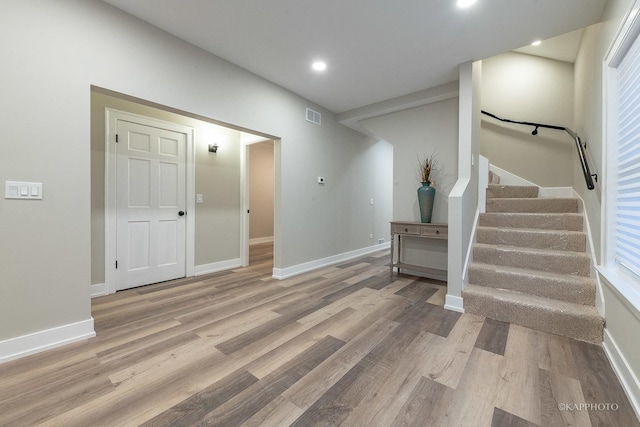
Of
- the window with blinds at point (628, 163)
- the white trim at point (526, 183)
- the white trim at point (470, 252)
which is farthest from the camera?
the white trim at point (526, 183)

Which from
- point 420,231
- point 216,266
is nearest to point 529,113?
point 420,231

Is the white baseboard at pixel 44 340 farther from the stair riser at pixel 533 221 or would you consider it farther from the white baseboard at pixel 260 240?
the white baseboard at pixel 260 240

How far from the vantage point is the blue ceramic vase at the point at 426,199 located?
356cm

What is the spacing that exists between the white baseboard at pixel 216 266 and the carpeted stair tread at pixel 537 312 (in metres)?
3.36

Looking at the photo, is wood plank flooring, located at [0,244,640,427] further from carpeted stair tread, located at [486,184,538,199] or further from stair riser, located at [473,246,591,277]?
carpeted stair tread, located at [486,184,538,199]

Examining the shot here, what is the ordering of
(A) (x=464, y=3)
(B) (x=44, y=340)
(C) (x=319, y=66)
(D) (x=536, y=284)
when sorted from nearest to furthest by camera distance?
1. (B) (x=44, y=340)
2. (A) (x=464, y=3)
3. (D) (x=536, y=284)
4. (C) (x=319, y=66)

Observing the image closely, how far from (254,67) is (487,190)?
3.62 metres

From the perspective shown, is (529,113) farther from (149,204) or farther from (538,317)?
(149,204)

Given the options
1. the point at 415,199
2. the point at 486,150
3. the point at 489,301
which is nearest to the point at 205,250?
the point at 415,199

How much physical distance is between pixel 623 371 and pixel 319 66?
3.59 meters

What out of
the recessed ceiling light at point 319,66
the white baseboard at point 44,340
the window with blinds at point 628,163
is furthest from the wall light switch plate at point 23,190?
the window with blinds at point 628,163

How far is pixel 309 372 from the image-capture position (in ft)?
5.34

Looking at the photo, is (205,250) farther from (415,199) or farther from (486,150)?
(486,150)

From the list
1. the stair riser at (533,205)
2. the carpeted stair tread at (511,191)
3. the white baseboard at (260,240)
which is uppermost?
the carpeted stair tread at (511,191)
